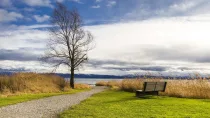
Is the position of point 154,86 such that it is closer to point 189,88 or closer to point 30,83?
point 189,88

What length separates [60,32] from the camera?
3306 centimetres

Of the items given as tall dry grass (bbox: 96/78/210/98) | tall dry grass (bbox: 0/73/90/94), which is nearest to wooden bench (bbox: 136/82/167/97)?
tall dry grass (bbox: 96/78/210/98)

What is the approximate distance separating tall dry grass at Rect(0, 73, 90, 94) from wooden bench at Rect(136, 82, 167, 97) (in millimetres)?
8544

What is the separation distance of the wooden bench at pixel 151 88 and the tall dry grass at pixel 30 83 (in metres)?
8.54

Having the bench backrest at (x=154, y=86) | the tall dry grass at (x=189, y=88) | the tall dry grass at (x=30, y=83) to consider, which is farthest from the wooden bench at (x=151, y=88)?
the tall dry grass at (x=30, y=83)

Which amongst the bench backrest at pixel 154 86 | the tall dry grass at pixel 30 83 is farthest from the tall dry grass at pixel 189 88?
the tall dry grass at pixel 30 83

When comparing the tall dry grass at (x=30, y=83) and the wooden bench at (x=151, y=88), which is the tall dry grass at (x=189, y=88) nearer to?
the wooden bench at (x=151, y=88)

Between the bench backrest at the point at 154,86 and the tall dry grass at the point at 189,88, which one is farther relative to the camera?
the tall dry grass at the point at 189,88

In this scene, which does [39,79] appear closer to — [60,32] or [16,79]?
[16,79]

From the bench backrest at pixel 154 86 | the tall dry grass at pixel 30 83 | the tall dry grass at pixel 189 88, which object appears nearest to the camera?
the bench backrest at pixel 154 86

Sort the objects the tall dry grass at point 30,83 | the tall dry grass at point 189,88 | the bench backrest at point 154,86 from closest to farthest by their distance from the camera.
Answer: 1. the bench backrest at point 154,86
2. the tall dry grass at point 189,88
3. the tall dry grass at point 30,83

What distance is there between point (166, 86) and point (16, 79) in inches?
447

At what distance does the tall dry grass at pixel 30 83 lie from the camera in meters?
20.3

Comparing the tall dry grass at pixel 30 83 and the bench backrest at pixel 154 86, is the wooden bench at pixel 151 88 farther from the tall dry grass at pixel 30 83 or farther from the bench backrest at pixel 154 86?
the tall dry grass at pixel 30 83
